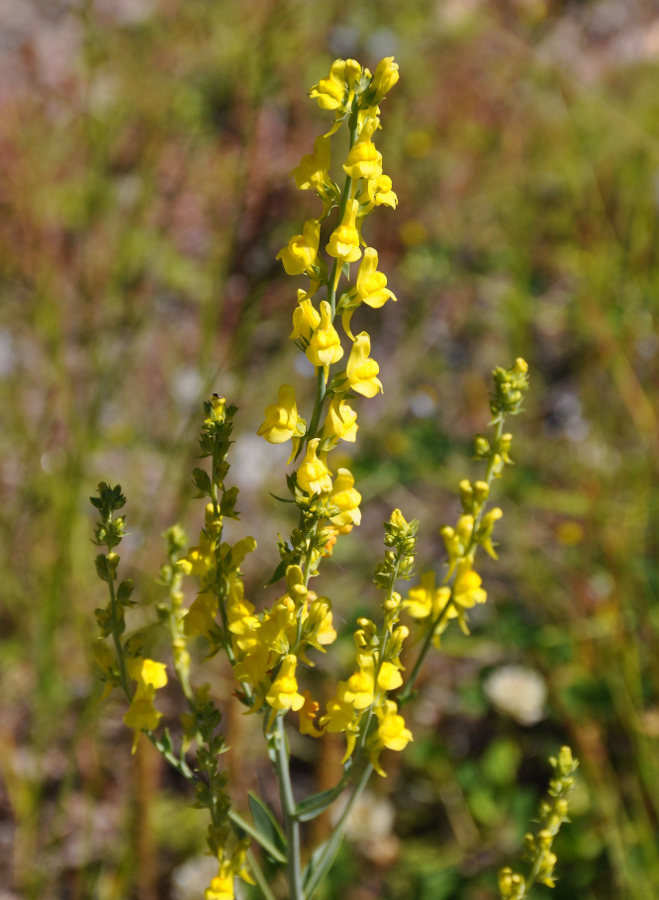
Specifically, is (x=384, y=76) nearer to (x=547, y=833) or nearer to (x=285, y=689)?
(x=285, y=689)

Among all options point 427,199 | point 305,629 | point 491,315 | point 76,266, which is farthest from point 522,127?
point 305,629

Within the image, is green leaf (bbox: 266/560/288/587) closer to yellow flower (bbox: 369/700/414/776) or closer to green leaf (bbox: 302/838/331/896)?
yellow flower (bbox: 369/700/414/776)

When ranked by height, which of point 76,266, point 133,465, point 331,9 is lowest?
point 133,465

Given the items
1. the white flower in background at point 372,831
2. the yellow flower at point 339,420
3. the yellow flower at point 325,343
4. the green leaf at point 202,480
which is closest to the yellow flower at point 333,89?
the yellow flower at point 325,343

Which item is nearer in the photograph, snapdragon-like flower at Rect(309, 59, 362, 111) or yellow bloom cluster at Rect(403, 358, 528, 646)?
snapdragon-like flower at Rect(309, 59, 362, 111)

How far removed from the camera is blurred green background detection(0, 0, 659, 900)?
6.83 ft

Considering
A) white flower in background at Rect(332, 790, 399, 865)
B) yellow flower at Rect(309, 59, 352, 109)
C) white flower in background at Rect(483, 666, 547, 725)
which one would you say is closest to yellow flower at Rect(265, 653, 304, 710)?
yellow flower at Rect(309, 59, 352, 109)

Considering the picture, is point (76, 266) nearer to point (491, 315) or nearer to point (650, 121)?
point (491, 315)

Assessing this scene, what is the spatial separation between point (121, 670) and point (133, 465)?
6.46ft

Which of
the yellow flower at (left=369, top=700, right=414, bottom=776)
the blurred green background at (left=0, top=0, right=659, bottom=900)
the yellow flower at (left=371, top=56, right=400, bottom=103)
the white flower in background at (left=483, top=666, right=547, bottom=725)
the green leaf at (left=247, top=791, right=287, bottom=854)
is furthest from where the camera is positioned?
the white flower in background at (left=483, top=666, right=547, bottom=725)

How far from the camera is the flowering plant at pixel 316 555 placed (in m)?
0.90

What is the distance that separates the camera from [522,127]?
4.63 metres

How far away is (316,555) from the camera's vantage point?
3.04 feet

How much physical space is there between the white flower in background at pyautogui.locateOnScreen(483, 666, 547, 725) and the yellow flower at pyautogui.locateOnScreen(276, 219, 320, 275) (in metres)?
1.74
